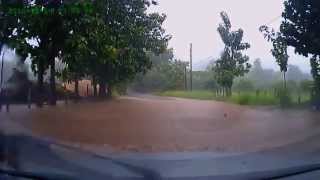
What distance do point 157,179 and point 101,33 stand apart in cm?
71

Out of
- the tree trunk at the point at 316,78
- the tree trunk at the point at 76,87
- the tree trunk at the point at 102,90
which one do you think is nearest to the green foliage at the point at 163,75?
the tree trunk at the point at 102,90

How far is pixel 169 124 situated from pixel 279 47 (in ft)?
2.24

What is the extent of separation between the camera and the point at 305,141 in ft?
8.57

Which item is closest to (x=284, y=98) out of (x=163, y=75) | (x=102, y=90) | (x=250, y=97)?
(x=250, y=97)

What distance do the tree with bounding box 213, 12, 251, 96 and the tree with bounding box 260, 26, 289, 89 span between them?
0.11m

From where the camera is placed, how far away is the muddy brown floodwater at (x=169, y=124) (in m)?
2.47

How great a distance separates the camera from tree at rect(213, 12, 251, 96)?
2.52m

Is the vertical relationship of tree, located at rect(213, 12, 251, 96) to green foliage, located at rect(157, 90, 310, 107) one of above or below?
above

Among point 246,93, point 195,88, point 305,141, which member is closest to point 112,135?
point 195,88

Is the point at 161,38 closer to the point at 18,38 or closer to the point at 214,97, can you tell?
the point at 214,97

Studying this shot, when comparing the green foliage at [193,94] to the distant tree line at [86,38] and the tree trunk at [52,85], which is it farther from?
the tree trunk at [52,85]

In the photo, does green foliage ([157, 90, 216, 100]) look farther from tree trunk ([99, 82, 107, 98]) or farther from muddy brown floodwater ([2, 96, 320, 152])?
tree trunk ([99, 82, 107, 98])

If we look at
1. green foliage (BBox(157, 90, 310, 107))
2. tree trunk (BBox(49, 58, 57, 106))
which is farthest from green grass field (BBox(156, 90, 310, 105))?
tree trunk (BBox(49, 58, 57, 106))

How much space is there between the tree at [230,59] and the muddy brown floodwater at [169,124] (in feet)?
0.47
